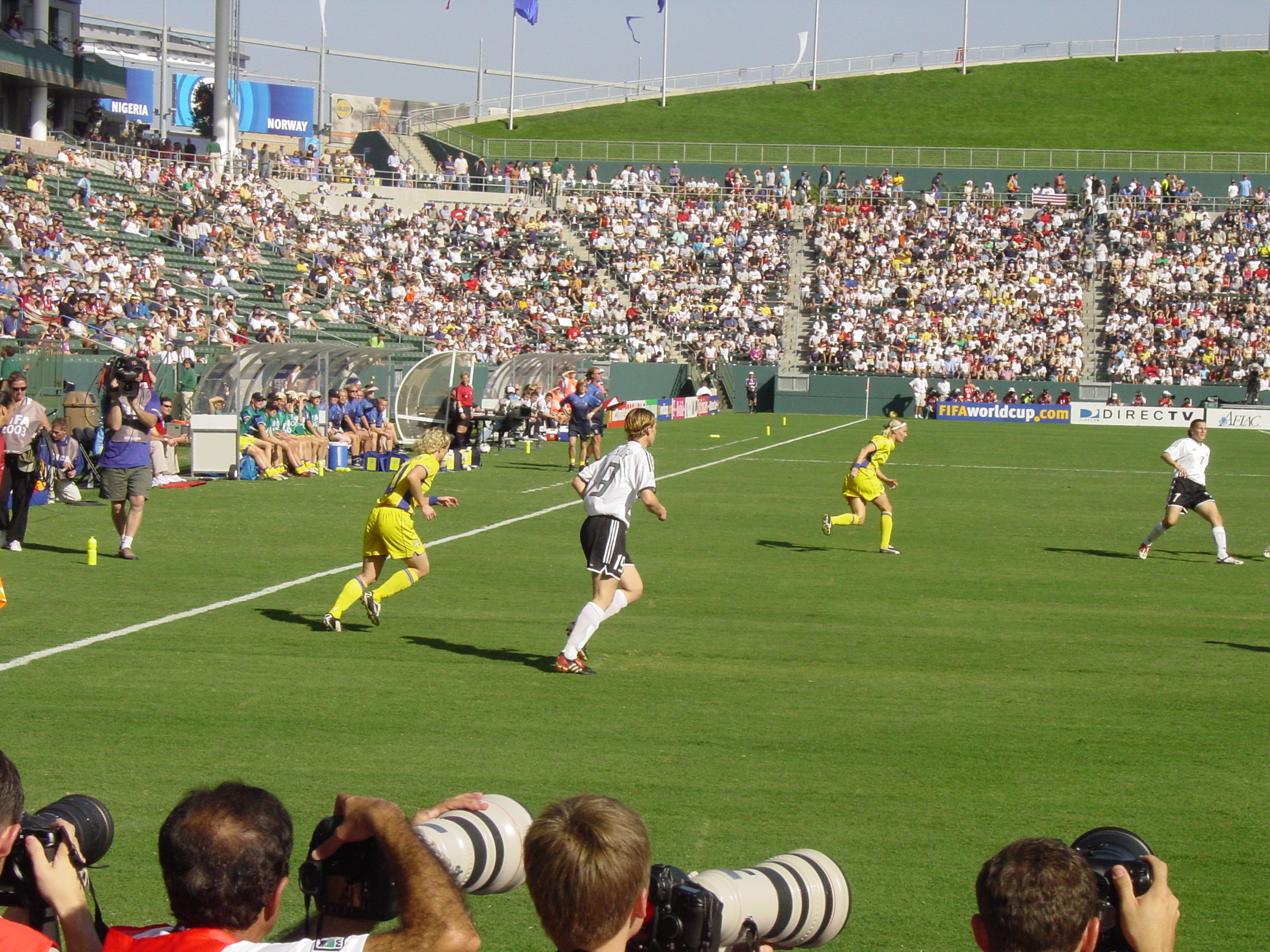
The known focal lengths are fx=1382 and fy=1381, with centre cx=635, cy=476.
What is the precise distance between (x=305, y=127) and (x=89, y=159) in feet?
193

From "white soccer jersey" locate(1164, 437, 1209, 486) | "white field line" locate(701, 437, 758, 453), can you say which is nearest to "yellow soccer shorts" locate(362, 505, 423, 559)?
"white soccer jersey" locate(1164, 437, 1209, 486)

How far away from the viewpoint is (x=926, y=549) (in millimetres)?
16797

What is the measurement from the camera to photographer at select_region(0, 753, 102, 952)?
10.3 ft

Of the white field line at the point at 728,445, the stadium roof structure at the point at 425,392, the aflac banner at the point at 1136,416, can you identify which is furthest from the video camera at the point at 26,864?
the aflac banner at the point at 1136,416

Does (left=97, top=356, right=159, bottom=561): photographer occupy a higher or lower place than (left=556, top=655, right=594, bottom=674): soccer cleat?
higher

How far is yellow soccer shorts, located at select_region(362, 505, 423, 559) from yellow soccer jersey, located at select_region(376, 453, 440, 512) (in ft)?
0.17

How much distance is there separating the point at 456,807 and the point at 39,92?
47937 mm

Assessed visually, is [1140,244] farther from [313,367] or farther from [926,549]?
[926,549]

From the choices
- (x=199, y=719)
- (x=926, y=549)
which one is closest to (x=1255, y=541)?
(x=926, y=549)

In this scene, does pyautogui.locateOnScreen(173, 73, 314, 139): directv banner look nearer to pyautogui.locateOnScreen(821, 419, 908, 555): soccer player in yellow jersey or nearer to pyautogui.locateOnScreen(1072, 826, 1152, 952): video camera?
pyautogui.locateOnScreen(821, 419, 908, 555): soccer player in yellow jersey

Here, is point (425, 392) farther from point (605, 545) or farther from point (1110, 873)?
point (1110, 873)

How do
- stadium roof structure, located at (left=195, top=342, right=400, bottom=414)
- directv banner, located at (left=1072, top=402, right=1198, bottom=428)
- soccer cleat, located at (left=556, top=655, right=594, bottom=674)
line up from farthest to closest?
directv banner, located at (left=1072, top=402, right=1198, bottom=428) → stadium roof structure, located at (left=195, top=342, right=400, bottom=414) → soccer cleat, located at (left=556, top=655, right=594, bottom=674)

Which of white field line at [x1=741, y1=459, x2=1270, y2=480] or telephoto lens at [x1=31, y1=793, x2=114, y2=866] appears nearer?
telephoto lens at [x1=31, y1=793, x2=114, y2=866]

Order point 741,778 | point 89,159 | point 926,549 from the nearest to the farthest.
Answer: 1. point 741,778
2. point 926,549
3. point 89,159
